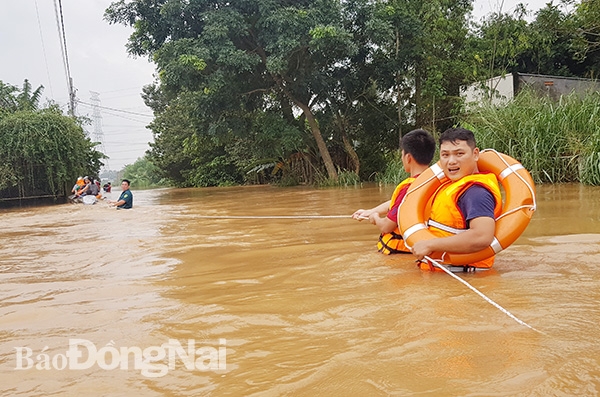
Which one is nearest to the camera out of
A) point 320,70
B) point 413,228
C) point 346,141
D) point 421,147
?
point 413,228

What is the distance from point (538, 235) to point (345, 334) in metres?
2.73

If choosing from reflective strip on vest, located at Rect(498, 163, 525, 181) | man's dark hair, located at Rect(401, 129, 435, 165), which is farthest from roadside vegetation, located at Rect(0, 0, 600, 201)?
reflective strip on vest, located at Rect(498, 163, 525, 181)

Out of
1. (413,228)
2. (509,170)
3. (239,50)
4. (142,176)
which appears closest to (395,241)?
(413,228)

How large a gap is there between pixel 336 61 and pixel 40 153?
10693 millimetres

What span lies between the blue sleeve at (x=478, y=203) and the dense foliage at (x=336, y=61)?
33.9 ft

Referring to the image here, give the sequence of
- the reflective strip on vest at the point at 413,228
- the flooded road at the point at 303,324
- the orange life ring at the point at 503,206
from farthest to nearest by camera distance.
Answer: the reflective strip on vest at the point at 413,228, the orange life ring at the point at 503,206, the flooded road at the point at 303,324

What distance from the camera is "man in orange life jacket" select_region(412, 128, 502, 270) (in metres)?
2.79

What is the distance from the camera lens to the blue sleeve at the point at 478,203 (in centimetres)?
279

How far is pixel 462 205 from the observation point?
2.91 meters

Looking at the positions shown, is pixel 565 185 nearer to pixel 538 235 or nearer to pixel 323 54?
pixel 538 235

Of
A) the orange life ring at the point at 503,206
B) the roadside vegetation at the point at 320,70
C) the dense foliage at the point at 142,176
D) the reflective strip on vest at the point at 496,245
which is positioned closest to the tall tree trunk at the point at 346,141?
the roadside vegetation at the point at 320,70

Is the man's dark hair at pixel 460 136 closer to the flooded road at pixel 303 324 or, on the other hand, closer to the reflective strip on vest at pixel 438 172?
the reflective strip on vest at pixel 438 172

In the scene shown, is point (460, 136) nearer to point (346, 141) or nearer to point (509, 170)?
point (509, 170)

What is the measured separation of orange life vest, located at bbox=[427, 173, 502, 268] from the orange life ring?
0.06 metres
